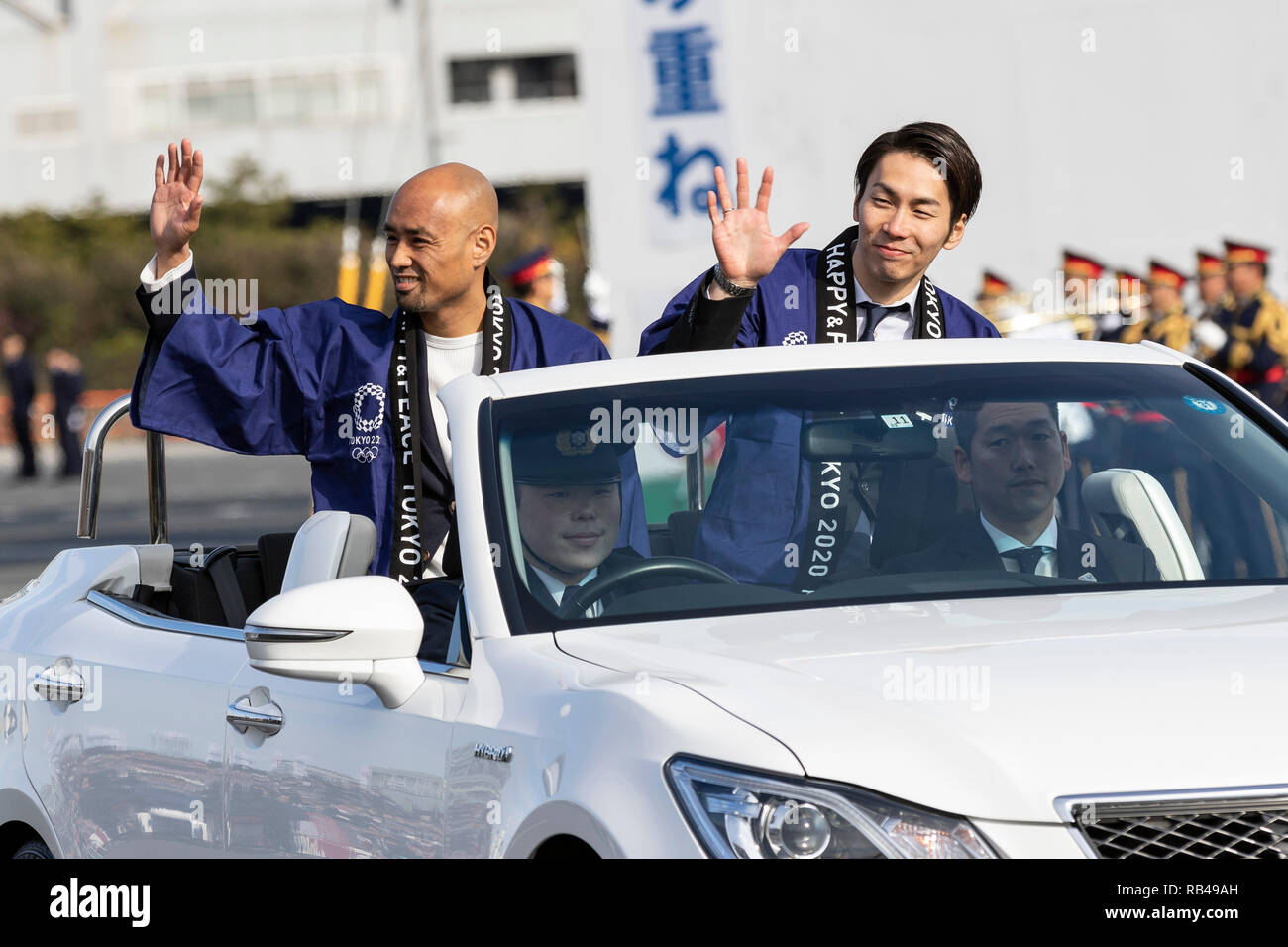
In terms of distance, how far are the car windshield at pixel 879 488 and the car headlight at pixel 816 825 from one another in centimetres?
74

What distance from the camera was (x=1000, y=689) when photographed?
2.96 metres

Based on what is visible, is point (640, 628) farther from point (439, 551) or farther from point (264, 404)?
point (264, 404)

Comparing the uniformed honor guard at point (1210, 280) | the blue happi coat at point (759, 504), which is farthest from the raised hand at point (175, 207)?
the uniformed honor guard at point (1210, 280)

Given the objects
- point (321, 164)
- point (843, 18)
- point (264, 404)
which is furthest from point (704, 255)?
point (321, 164)

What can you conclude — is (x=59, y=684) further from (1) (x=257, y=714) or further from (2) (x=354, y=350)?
(2) (x=354, y=350)

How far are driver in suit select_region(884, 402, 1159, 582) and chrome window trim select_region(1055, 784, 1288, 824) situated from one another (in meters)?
0.98

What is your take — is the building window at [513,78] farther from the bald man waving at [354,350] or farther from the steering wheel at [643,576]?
the steering wheel at [643,576]

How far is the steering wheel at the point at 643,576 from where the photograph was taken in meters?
3.64

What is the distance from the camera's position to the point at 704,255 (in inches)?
607

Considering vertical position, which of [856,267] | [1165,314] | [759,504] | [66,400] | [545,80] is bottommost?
[759,504]

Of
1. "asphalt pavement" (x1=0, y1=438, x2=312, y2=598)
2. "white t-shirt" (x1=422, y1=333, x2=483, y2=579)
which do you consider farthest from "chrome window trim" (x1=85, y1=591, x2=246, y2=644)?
"asphalt pavement" (x1=0, y1=438, x2=312, y2=598)

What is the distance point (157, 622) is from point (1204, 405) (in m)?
2.08

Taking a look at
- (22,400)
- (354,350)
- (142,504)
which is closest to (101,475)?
(354,350)
